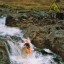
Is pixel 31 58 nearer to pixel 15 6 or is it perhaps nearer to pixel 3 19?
pixel 3 19

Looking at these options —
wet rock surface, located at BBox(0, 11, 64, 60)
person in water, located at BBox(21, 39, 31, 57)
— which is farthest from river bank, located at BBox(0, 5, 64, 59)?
person in water, located at BBox(21, 39, 31, 57)

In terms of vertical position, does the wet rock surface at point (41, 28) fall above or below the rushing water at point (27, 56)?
above

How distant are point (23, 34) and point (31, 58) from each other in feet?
15.0

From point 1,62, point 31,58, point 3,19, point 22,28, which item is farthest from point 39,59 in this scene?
point 3,19

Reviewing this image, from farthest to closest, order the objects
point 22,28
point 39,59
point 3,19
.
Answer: point 3,19
point 22,28
point 39,59

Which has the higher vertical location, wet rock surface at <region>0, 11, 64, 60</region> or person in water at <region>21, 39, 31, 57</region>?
wet rock surface at <region>0, 11, 64, 60</region>

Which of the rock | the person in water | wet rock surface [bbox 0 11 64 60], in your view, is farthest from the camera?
the rock

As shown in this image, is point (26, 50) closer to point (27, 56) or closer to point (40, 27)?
point (27, 56)

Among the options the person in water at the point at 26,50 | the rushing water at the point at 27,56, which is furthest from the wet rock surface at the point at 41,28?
the person in water at the point at 26,50

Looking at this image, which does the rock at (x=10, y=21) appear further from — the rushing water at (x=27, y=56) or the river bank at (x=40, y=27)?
the rushing water at (x=27, y=56)

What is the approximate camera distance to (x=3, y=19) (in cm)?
3341

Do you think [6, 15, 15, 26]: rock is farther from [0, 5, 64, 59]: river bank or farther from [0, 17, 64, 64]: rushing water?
[0, 17, 64, 64]: rushing water

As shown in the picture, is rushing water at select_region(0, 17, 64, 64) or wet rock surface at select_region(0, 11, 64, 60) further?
wet rock surface at select_region(0, 11, 64, 60)

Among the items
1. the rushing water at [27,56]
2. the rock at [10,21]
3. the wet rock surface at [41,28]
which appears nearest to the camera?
the rushing water at [27,56]
